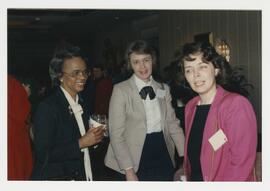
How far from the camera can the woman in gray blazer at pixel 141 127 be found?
3066 millimetres

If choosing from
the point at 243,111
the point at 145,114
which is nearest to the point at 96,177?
the point at 145,114

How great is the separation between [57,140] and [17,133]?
0.62 meters

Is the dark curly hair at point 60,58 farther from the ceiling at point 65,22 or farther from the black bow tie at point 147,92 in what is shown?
the ceiling at point 65,22

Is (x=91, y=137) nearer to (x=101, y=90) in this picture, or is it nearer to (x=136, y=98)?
(x=136, y=98)

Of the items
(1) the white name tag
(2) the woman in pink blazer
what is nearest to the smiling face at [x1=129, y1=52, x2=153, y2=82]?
(2) the woman in pink blazer

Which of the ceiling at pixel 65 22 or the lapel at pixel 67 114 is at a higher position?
the ceiling at pixel 65 22

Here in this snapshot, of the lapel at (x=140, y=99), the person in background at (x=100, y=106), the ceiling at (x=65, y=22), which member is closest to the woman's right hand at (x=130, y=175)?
the person in background at (x=100, y=106)

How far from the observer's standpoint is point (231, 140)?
268cm

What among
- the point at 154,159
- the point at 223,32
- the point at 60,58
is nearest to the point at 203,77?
the point at 154,159

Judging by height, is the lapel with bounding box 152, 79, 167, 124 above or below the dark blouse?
above

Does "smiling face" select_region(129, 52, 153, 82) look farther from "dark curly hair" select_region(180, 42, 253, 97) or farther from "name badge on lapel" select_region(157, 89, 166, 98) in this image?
"dark curly hair" select_region(180, 42, 253, 97)

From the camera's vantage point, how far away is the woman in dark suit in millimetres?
2885
